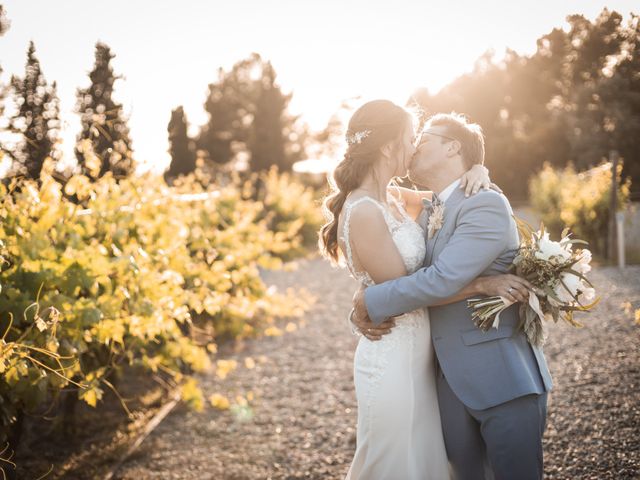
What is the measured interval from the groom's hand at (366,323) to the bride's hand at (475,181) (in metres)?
0.67

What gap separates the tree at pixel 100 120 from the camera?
13.4ft

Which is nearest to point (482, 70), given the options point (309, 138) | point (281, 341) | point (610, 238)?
point (309, 138)

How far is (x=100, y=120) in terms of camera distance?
3980 mm

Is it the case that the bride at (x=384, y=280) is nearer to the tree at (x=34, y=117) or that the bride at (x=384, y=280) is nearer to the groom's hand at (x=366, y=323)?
the groom's hand at (x=366, y=323)

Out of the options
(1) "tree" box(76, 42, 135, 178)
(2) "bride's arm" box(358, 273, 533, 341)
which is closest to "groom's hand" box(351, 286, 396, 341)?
(2) "bride's arm" box(358, 273, 533, 341)

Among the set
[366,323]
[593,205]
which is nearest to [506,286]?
[366,323]

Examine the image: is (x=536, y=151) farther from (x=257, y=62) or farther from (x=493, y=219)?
(x=493, y=219)

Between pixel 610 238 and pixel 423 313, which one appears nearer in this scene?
pixel 423 313

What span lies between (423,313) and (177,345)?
99.0 inches

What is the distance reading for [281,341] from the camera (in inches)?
305

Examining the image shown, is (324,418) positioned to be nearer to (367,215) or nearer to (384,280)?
(384,280)

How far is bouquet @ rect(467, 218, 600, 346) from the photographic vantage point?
95.8 inches

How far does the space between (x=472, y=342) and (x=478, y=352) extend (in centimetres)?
5

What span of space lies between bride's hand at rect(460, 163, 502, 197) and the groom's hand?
675 millimetres
